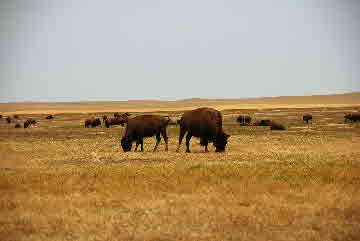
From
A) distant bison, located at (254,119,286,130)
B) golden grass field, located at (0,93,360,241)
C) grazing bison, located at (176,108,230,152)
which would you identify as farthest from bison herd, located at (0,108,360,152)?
distant bison, located at (254,119,286,130)

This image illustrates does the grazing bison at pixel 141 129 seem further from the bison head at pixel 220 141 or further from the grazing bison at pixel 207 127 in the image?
the bison head at pixel 220 141

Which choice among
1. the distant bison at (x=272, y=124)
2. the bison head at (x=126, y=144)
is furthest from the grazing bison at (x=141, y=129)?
the distant bison at (x=272, y=124)

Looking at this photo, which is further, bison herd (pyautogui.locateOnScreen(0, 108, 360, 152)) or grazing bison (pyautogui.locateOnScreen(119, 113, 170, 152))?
grazing bison (pyautogui.locateOnScreen(119, 113, 170, 152))

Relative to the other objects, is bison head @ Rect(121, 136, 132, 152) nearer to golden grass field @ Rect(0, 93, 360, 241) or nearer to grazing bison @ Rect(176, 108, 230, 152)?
grazing bison @ Rect(176, 108, 230, 152)

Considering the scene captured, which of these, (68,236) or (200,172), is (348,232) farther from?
(200,172)

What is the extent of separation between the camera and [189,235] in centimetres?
784

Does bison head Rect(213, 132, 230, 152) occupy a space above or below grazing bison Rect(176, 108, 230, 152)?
below

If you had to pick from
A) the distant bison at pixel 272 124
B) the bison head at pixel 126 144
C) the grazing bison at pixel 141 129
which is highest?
the grazing bison at pixel 141 129

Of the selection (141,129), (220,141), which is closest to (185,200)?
(220,141)

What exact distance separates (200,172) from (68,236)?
23.6 ft

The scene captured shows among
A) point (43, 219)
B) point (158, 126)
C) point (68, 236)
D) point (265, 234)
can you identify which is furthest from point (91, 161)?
point (265, 234)

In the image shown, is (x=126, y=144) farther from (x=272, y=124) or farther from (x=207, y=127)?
(x=272, y=124)

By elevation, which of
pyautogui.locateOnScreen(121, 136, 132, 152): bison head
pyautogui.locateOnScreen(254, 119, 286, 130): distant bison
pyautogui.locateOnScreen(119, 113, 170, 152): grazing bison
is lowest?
pyautogui.locateOnScreen(254, 119, 286, 130): distant bison

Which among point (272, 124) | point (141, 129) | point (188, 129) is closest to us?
point (188, 129)
